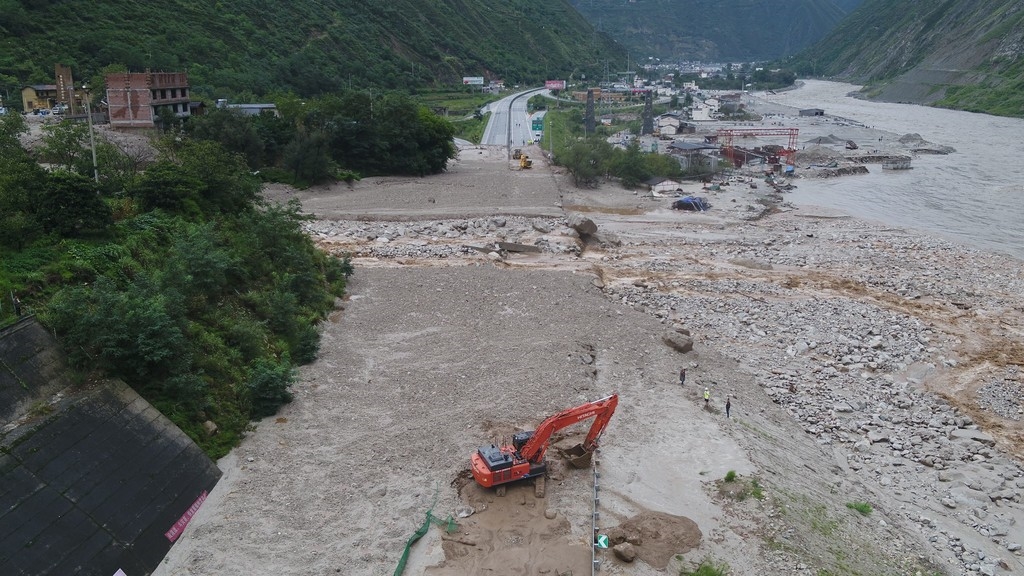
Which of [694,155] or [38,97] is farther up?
[38,97]

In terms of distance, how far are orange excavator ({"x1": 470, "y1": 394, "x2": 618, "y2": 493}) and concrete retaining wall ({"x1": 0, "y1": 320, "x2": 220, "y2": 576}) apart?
18.1 feet

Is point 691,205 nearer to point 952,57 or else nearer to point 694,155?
point 694,155

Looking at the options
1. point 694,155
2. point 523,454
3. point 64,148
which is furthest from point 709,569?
point 694,155

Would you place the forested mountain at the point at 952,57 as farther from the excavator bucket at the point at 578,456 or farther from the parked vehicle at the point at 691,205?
the excavator bucket at the point at 578,456

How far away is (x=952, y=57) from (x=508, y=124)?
298ft

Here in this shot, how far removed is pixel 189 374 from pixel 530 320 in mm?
11115

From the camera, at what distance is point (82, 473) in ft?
42.4

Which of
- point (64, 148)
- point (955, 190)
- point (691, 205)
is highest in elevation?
point (64, 148)

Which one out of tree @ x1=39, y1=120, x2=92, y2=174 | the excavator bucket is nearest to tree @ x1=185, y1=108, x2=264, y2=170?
tree @ x1=39, y1=120, x2=92, y2=174

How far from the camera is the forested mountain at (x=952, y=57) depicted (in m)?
104

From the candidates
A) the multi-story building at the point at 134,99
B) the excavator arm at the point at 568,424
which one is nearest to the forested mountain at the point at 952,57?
the multi-story building at the point at 134,99

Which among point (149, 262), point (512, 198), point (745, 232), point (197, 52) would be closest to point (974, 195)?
point (745, 232)

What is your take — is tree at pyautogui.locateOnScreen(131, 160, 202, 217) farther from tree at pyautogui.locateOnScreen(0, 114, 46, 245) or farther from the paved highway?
the paved highway

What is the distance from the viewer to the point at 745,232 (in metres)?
41.7
